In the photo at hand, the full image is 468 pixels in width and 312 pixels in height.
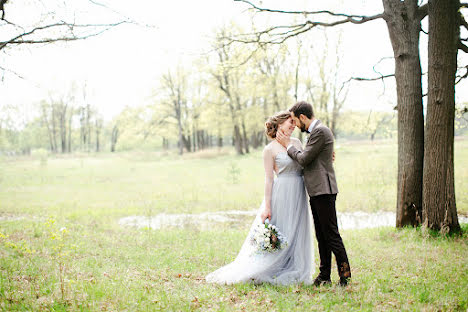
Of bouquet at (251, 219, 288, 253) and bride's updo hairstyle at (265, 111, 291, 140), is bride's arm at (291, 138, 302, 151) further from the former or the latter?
bouquet at (251, 219, 288, 253)

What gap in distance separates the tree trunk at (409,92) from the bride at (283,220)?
123 inches

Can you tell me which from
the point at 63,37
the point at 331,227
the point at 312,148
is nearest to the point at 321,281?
the point at 331,227

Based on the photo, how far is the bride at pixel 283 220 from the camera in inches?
191

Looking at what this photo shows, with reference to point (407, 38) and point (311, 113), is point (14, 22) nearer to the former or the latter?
point (311, 113)

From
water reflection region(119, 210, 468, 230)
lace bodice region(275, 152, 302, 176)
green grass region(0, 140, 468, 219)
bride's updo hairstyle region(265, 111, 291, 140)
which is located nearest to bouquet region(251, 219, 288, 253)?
lace bodice region(275, 152, 302, 176)

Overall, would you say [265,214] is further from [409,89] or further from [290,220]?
[409,89]

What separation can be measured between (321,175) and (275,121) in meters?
1.01

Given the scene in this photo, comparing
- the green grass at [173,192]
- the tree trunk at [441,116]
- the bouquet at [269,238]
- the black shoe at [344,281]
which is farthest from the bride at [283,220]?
the green grass at [173,192]

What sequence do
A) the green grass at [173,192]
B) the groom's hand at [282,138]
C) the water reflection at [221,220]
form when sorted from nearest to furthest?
the groom's hand at [282,138] < the water reflection at [221,220] < the green grass at [173,192]

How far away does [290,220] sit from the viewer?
496cm

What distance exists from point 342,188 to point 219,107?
75.0ft

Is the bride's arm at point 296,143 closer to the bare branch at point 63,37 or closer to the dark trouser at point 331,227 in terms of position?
the dark trouser at point 331,227

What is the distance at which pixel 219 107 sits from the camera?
36656 millimetres

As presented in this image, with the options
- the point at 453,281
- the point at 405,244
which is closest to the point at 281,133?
the point at 453,281
